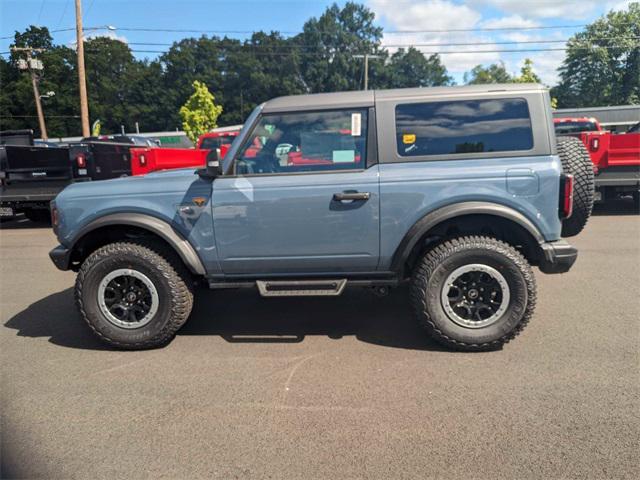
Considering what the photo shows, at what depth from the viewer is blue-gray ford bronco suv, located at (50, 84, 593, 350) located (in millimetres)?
3588

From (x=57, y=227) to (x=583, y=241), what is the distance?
23.8 feet

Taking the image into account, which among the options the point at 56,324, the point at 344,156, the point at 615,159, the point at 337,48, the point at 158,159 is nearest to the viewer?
the point at 344,156

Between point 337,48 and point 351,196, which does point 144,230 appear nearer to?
point 351,196

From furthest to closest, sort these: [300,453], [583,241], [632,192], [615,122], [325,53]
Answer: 1. [325,53]
2. [615,122]
3. [632,192]
4. [583,241]
5. [300,453]

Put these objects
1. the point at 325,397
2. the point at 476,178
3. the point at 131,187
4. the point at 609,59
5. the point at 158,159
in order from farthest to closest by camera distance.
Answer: the point at 609,59
the point at 158,159
the point at 131,187
the point at 476,178
the point at 325,397

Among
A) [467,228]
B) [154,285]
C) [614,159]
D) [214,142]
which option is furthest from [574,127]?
[154,285]

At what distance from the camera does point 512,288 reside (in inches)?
143

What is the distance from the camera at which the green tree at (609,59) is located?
5534cm

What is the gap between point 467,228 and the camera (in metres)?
3.90

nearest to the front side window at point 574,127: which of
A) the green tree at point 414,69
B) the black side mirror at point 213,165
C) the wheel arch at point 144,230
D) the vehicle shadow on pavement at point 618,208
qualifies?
the vehicle shadow on pavement at point 618,208

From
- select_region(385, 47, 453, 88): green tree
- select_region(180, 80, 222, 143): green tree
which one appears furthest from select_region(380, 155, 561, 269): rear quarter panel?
select_region(385, 47, 453, 88): green tree

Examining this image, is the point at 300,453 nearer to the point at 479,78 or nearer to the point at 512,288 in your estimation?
the point at 512,288

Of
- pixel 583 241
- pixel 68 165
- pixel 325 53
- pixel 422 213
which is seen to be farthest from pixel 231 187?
pixel 325 53

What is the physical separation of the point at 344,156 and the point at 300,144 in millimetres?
383
